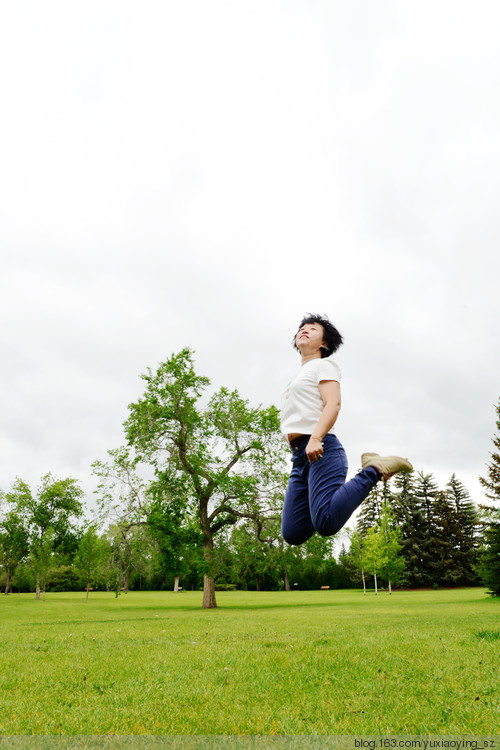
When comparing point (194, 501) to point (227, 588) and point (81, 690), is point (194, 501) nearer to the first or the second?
point (81, 690)

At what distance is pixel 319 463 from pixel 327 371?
2.48 ft

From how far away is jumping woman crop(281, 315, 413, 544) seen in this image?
378cm

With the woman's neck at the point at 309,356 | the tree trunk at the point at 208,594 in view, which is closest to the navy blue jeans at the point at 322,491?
the woman's neck at the point at 309,356

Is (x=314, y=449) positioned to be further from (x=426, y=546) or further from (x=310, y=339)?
(x=426, y=546)

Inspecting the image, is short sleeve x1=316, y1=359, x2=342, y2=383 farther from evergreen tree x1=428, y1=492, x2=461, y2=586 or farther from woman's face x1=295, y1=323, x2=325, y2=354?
evergreen tree x1=428, y1=492, x2=461, y2=586

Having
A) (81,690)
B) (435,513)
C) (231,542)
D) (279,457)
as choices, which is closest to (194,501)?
(231,542)

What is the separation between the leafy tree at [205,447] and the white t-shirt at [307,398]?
19.8 meters

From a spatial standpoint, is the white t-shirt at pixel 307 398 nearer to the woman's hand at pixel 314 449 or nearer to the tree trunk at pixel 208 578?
the woman's hand at pixel 314 449

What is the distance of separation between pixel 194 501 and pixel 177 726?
70.5ft

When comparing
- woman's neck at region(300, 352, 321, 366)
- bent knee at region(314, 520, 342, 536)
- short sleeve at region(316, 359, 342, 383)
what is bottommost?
bent knee at region(314, 520, 342, 536)

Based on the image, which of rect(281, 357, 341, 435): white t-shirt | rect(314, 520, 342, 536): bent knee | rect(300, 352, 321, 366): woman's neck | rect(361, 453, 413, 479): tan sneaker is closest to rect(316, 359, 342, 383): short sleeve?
rect(281, 357, 341, 435): white t-shirt

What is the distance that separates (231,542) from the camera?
77.7ft

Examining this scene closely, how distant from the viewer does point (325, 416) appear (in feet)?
13.0

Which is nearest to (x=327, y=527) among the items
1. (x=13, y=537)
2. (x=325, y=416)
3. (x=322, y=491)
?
(x=322, y=491)
